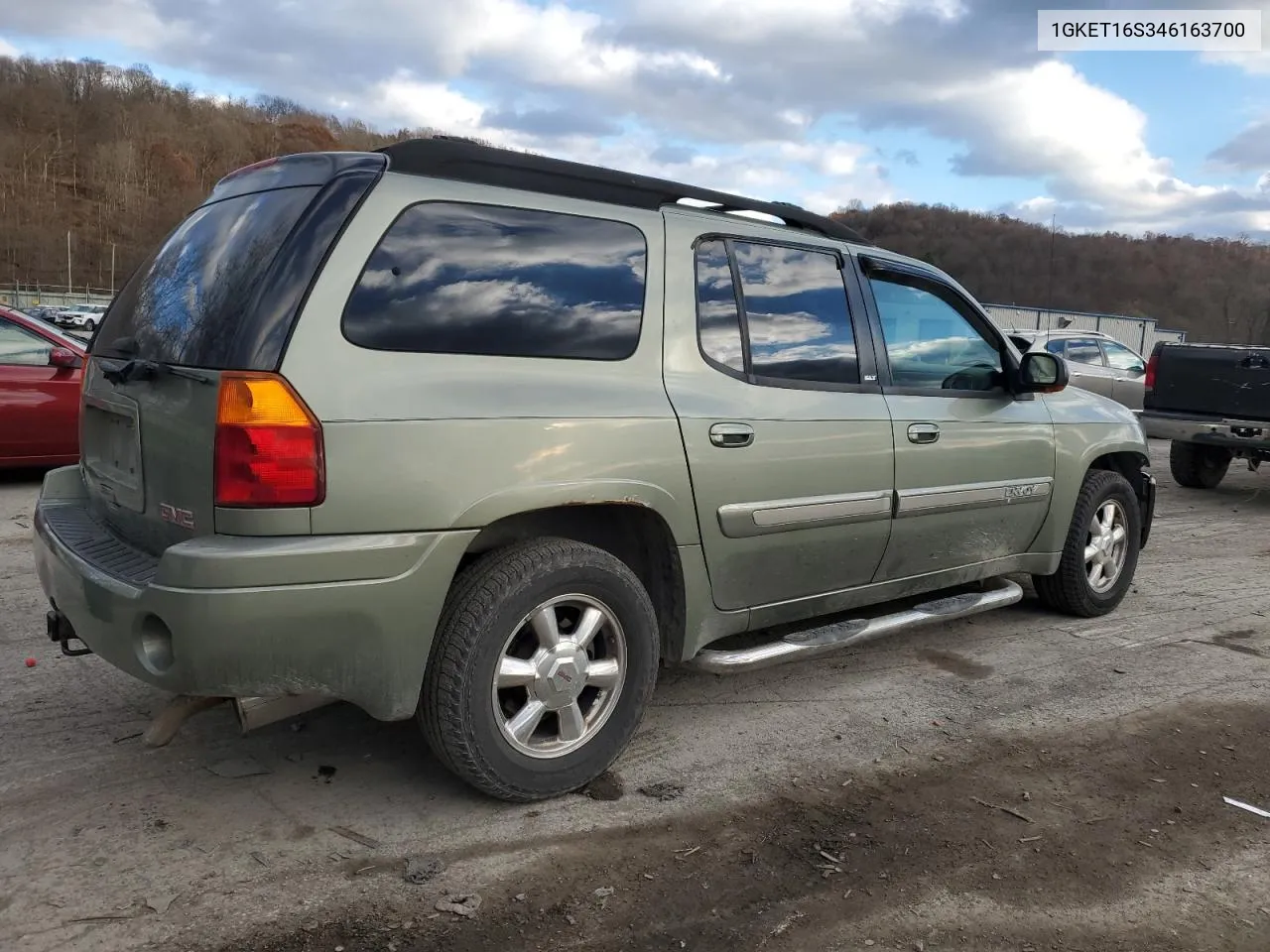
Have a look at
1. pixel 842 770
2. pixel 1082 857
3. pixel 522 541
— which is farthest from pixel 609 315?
pixel 1082 857

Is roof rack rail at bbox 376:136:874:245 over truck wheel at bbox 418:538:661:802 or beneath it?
over

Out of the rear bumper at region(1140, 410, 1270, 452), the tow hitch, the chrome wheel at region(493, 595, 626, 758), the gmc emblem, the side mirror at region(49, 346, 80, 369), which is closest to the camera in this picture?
the gmc emblem

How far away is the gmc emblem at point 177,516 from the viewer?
2572mm

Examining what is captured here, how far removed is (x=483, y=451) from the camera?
106 inches

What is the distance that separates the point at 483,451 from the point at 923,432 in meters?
2.04

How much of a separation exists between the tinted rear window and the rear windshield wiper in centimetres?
3

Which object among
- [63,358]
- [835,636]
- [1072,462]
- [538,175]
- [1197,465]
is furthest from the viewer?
[1197,465]

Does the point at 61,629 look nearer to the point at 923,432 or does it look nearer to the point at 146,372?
the point at 146,372

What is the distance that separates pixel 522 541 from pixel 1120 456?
12.5 feet

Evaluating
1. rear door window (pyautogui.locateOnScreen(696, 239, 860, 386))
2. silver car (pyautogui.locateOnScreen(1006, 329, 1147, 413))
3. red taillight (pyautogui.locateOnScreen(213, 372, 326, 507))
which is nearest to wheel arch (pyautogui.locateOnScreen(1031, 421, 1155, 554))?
rear door window (pyautogui.locateOnScreen(696, 239, 860, 386))

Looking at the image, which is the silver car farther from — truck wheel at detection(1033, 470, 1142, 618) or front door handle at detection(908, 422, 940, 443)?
front door handle at detection(908, 422, 940, 443)

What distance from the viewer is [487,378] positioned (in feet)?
9.07

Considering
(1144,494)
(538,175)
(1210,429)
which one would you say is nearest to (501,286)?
(538,175)

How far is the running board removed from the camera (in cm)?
342
